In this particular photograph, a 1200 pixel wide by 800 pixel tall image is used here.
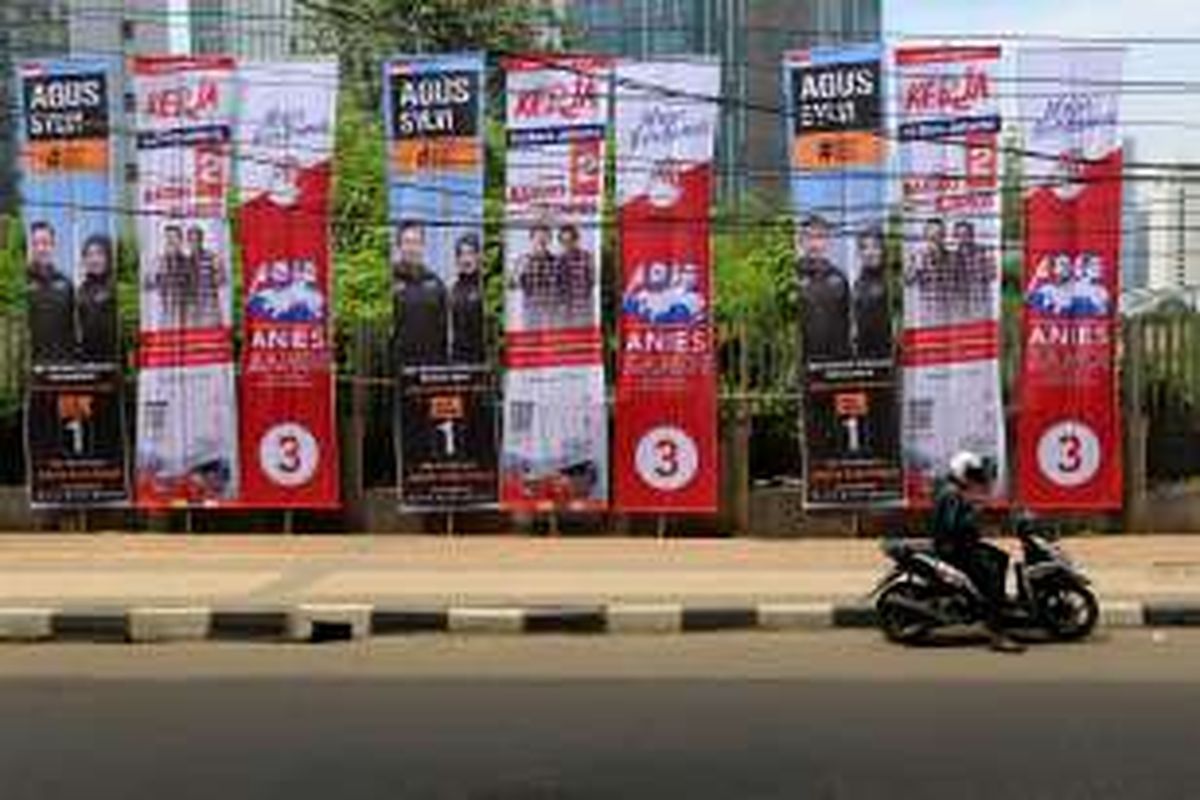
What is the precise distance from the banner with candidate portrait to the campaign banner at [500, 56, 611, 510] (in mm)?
1815

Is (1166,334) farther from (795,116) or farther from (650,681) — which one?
(650,681)

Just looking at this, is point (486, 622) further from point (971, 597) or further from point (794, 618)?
point (971, 597)

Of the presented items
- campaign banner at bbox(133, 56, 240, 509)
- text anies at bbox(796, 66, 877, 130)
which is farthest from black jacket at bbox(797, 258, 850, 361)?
campaign banner at bbox(133, 56, 240, 509)

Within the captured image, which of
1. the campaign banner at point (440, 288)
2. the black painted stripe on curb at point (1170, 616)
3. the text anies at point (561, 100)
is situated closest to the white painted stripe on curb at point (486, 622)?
the black painted stripe on curb at point (1170, 616)

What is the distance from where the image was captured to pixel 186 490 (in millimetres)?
23562

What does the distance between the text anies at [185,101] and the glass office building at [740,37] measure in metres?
5.61

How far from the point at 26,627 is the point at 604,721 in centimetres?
693

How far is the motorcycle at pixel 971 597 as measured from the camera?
15969 millimetres

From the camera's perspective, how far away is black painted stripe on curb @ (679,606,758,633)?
17.4 m

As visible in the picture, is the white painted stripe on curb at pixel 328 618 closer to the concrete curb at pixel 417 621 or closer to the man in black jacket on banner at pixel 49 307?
the concrete curb at pixel 417 621

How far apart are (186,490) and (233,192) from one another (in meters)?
2.97

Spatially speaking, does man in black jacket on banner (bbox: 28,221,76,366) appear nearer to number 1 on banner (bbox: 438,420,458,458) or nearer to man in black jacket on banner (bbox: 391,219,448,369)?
man in black jacket on banner (bbox: 391,219,448,369)

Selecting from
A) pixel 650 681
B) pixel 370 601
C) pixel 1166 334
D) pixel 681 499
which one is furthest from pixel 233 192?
pixel 650 681

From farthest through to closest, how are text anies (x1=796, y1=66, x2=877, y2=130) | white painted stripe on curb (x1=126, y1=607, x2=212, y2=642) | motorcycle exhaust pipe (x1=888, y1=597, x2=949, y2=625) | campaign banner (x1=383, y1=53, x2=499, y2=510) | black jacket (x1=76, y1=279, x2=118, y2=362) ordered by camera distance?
1. black jacket (x1=76, y1=279, x2=118, y2=362)
2. campaign banner (x1=383, y1=53, x2=499, y2=510)
3. text anies (x1=796, y1=66, x2=877, y2=130)
4. white painted stripe on curb (x1=126, y1=607, x2=212, y2=642)
5. motorcycle exhaust pipe (x1=888, y1=597, x2=949, y2=625)
